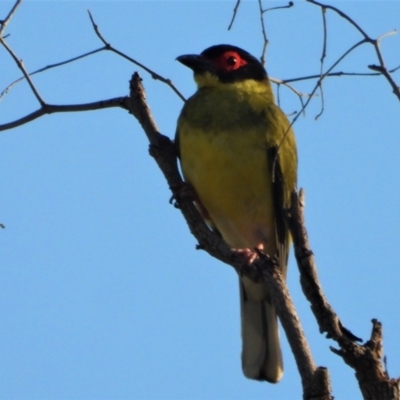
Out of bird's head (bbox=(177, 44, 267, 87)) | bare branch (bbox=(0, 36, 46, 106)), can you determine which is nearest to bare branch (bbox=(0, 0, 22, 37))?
bare branch (bbox=(0, 36, 46, 106))

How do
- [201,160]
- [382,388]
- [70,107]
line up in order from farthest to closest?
[201,160] < [70,107] < [382,388]

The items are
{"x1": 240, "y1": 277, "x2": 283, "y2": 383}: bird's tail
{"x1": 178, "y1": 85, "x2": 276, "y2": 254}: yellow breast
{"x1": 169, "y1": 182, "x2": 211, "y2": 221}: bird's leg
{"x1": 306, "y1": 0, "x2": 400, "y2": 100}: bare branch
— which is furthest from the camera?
{"x1": 240, "y1": 277, "x2": 283, "y2": 383}: bird's tail

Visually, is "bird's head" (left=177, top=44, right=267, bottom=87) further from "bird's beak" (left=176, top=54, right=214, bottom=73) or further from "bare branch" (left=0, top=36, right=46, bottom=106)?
"bare branch" (left=0, top=36, right=46, bottom=106)

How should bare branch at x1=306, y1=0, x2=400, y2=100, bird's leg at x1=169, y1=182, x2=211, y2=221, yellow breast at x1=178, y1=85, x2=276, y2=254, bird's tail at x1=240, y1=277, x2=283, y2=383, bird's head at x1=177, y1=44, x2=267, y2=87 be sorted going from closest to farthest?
1. bare branch at x1=306, y1=0, x2=400, y2=100
2. bird's leg at x1=169, y1=182, x2=211, y2=221
3. yellow breast at x1=178, y1=85, x2=276, y2=254
4. bird's tail at x1=240, y1=277, x2=283, y2=383
5. bird's head at x1=177, y1=44, x2=267, y2=87

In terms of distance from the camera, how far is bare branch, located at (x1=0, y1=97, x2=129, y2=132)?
15.7 feet

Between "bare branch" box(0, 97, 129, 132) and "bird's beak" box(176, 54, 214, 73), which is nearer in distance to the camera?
"bare branch" box(0, 97, 129, 132)

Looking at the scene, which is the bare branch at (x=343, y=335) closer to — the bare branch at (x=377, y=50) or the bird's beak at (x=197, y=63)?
the bare branch at (x=377, y=50)

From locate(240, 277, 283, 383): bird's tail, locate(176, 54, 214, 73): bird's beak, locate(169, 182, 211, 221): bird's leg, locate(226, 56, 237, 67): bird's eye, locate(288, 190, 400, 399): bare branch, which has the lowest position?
locate(288, 190, 400, 399): bare branch

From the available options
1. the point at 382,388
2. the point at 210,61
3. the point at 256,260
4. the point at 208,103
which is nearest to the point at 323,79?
the point at 256,260

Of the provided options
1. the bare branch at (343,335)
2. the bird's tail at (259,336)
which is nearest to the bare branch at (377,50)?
the bare branch at (343,335)

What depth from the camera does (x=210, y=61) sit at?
636 cm

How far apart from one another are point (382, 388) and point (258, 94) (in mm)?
3069

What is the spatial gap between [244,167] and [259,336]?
1218 mm

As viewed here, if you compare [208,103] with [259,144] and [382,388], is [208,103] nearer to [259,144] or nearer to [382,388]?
[259,144]
